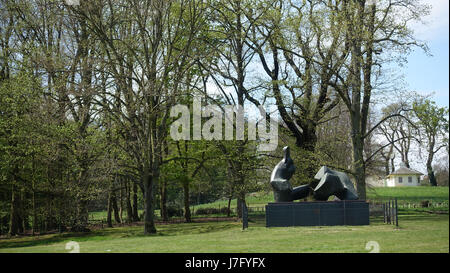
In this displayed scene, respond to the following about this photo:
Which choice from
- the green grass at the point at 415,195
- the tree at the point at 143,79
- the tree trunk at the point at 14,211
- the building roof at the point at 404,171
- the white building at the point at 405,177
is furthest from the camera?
the white building at the point at 405,177

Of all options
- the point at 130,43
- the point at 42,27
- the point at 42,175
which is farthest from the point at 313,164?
the point at 42,27

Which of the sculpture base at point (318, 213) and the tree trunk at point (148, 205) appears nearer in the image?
the sculpture base at point (318, 213)

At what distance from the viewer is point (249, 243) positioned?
14984mm

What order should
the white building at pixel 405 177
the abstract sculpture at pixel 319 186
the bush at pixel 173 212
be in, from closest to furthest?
the abstract sculpture at pixel 319 186
the bush at pixel 173 212
the white building at pixel 405 177

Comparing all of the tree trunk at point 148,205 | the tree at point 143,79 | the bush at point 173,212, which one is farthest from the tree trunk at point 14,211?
the bush at point 173,212

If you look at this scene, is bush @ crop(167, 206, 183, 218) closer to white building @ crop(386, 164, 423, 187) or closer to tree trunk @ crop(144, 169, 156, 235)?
tree trunk @ crop(144, 169, 156, 235)

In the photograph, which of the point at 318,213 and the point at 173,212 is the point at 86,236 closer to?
the point at 318,213

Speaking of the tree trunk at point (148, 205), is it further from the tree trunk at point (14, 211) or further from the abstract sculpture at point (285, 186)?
the tree trunk at point (14, 211)

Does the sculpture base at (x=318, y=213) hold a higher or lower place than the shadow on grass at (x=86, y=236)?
higher

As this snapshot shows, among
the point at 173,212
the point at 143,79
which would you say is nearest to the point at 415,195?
the point at 173,212

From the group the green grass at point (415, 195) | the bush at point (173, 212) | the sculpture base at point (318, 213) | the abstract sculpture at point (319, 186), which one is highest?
the abstract sculpture at point (319, 186)

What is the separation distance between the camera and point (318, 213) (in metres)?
20.3

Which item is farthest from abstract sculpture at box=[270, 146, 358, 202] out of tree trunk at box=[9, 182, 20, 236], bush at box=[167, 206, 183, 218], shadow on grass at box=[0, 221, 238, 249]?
bush at box=[167, 206, 183, 218]

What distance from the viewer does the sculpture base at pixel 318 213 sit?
20203 mm
